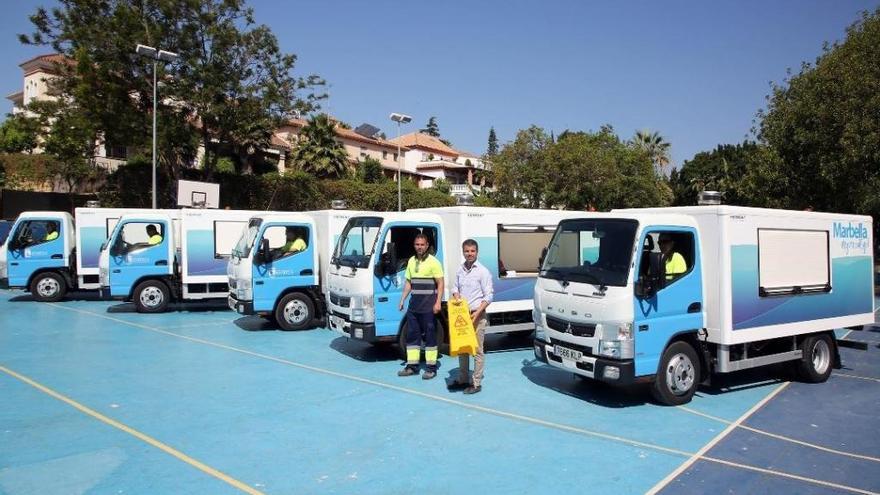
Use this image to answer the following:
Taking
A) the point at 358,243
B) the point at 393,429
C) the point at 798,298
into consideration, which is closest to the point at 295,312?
the point at 358,243

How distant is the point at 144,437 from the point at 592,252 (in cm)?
521

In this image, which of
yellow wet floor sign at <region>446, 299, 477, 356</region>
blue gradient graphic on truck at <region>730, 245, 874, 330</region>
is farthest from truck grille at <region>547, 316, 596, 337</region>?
blue gradient graphic on truck at <region>730, 245, 874, 330</region>

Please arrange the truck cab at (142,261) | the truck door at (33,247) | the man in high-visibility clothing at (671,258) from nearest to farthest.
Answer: the man in high-visibility clothing at (671,258) → the truck cab at (142,261) → the truck door at (33,247)

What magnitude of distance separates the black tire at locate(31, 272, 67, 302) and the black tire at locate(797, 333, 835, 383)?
17.0 m

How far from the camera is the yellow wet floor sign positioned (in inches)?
280

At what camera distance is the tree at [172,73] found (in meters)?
21.4

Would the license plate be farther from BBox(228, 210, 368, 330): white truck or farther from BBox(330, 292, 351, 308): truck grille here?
BBox(228, 210, 368, 330): white truck

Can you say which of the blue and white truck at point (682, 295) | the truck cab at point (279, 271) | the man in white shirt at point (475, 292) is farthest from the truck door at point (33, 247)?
the blue and white truck at point (682, 295)

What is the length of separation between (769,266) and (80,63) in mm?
21952

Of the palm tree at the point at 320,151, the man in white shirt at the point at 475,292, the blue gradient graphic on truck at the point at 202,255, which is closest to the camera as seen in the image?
the man in white shirt at the point at 475,292

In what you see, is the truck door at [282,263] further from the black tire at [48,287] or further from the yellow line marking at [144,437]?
the black tire at [48,287]

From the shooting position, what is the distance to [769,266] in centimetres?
742

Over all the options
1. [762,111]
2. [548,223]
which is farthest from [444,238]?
[762,111]

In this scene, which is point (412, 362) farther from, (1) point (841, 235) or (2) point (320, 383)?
(1) point (841, 235)
